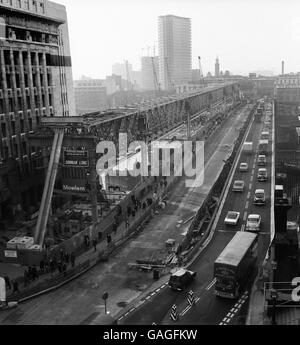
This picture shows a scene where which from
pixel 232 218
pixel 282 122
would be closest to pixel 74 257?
pixel 232 218

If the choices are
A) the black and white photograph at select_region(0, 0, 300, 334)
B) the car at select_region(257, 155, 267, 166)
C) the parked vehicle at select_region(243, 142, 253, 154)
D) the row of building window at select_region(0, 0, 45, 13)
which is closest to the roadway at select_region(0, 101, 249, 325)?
the black and white photograph at select_region(0, 0, 300, 334)

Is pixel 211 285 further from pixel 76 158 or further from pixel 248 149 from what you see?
pixel 248 149

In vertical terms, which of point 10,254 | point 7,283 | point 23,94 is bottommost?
point 7,283

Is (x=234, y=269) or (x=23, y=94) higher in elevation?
(x=23, y=94)

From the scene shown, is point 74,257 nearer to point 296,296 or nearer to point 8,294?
point 8,294

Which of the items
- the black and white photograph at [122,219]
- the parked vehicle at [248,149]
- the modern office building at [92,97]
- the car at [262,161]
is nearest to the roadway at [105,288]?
the black and white photograph at [122,219]

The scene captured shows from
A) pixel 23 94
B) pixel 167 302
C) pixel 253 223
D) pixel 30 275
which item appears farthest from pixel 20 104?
pixel 167 302

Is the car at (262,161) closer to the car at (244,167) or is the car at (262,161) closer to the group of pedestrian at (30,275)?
the car at (244,167)

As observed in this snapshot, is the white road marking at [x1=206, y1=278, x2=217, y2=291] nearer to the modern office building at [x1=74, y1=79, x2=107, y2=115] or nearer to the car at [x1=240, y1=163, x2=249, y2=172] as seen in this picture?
the car at [x1=240, y1=163, x2=249, y2=172]
